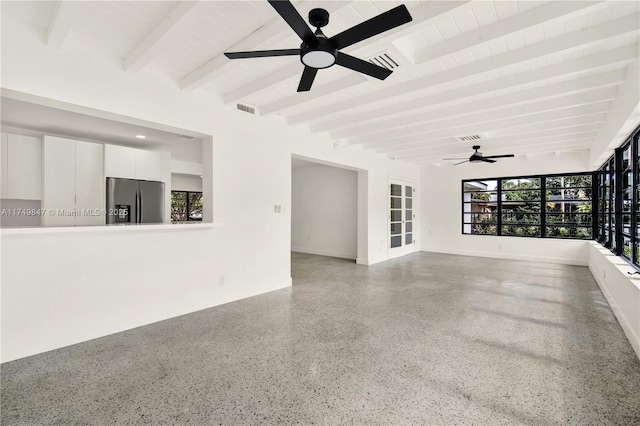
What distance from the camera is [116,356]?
2662 millimetres

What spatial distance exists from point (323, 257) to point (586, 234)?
20.9 feet

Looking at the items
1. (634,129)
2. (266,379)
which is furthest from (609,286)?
(266,379)

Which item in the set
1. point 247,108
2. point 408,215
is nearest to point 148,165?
point 247,108

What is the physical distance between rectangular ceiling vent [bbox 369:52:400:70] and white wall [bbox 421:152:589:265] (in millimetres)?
6453

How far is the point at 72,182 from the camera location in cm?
470

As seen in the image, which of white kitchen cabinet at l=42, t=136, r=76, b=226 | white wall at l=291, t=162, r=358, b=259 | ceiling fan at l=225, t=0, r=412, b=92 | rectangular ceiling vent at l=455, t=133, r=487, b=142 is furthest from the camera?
white wall at l=291, t=162, r=358, b=259

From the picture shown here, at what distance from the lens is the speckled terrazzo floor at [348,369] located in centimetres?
193

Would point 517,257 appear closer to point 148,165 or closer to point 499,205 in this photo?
Result: point 499,205

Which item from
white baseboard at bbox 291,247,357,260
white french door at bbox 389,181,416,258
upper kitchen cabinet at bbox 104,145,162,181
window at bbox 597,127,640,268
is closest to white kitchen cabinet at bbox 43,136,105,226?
upper kitchen cabinet at bbox 104,145,162,181

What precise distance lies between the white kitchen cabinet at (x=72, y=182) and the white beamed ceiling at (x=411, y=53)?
2.49m

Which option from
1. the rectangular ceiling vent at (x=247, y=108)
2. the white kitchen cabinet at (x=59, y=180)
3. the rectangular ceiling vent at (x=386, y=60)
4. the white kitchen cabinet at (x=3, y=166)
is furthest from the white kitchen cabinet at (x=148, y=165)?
the rectangular ceiling vent at (x=386, y=60)

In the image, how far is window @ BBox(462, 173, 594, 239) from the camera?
7223mm

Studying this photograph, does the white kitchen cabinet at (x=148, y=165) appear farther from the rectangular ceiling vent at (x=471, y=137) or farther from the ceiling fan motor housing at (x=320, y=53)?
the rectangular ceiling vent at (x=471, y=137)

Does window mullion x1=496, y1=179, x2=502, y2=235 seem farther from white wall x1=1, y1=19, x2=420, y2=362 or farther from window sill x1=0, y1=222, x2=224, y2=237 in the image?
window sill x1=0, y1=222, x2=224, y2=237
